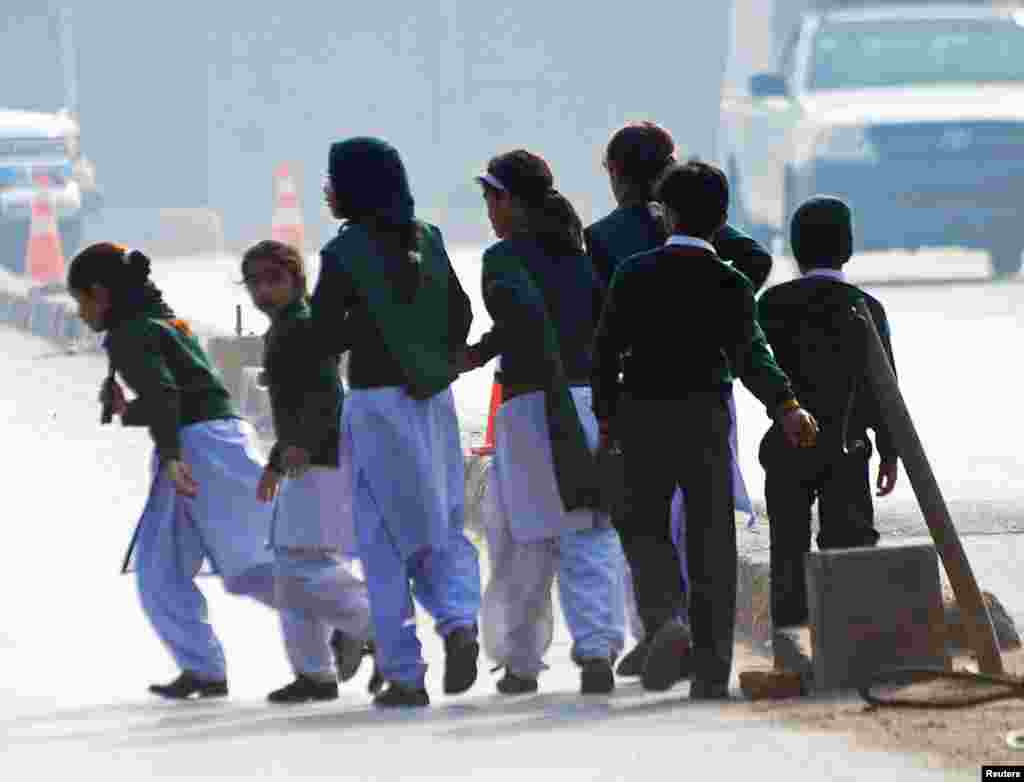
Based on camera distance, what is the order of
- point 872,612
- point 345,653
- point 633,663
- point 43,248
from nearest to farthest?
point 872,612
point 633,663
point 345,653
point 43,248

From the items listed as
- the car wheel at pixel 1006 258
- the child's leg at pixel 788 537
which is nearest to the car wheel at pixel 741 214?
the car wheel at pixel 1006 258

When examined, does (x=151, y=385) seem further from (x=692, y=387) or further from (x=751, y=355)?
(x=751, y=355)

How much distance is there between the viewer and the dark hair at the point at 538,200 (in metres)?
8.27

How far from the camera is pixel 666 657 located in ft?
26.1

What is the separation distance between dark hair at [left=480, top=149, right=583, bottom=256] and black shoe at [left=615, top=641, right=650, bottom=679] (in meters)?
1.04

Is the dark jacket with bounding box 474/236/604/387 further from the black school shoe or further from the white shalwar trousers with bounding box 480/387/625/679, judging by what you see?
the black school shoe

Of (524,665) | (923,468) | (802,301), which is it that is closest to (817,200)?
(802,301)

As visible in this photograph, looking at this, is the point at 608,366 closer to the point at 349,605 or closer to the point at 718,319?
the point at 718,319

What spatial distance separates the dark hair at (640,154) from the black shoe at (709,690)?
4.68 feet

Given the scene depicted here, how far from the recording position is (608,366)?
7895 mm

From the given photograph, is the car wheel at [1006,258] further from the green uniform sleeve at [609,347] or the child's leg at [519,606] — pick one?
the green uniform sleeve at [609,347]

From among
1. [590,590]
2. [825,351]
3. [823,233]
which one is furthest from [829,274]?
[590,590]

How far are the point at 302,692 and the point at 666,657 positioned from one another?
94 centimetres

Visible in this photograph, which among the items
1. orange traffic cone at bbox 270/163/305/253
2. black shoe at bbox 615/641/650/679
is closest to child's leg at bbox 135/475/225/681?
black shoe at bbox 615/641/650/679
